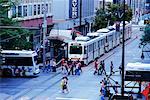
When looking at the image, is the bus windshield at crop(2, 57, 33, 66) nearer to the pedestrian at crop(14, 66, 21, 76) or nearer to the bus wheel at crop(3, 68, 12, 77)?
the pedestrian at crop(14, 66, 21, 76)

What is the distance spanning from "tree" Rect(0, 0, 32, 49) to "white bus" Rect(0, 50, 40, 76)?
4.33ft

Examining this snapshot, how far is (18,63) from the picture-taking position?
4244cm

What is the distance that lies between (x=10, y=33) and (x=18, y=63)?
2.52m

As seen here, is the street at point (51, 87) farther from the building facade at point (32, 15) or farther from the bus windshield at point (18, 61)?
the building facade at point (32, 15)

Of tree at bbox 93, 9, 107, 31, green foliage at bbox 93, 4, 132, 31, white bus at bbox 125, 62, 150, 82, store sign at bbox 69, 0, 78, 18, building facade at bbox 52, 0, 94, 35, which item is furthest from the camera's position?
green foliage at bbox 93, 4, 132, 31

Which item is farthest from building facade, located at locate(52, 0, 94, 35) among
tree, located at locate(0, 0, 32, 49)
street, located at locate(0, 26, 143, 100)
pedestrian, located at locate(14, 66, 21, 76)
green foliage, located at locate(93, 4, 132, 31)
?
pedestrian, located at locate(14, 66, 21, 76)

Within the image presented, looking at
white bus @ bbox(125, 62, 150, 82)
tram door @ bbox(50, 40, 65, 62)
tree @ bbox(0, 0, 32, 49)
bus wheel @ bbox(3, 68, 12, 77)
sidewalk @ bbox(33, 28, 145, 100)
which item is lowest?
sidewalk @ bbox(33, 28, 145, 100)

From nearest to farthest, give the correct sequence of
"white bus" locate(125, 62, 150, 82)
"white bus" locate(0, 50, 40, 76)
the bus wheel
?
"white bus" locate(125, 62, 150, 82) < "white bus" locate(0, 50, 40, 76) < the bus wheel

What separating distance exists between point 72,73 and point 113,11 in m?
41.5

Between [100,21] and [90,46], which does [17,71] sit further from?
[100,21]

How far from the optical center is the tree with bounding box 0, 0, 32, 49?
4234 centimetres

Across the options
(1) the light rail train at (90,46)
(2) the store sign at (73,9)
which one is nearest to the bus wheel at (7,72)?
(1) the light rail train at (90,46)

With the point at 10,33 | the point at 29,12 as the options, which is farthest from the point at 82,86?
the point at 29,12

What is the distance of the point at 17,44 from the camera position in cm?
4506
